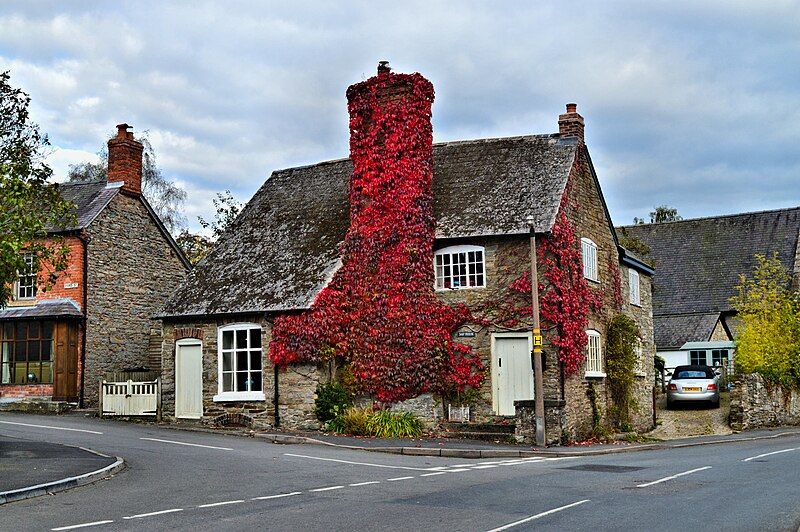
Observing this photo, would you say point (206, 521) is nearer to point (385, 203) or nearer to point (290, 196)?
point (385, 203)

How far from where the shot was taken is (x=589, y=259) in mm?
28422

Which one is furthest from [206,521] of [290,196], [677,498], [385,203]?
[290,196]

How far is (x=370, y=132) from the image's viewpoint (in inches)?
1097

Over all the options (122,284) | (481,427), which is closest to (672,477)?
(481,427)

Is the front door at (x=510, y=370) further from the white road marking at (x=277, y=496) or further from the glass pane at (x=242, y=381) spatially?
the white road marking at (x=277, y=496)

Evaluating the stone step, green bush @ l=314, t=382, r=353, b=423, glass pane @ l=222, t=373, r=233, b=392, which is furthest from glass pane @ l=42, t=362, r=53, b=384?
the stone step

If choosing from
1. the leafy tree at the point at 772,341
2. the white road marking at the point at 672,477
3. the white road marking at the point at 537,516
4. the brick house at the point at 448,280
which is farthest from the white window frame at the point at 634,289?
the white road marking at the point at 537,516

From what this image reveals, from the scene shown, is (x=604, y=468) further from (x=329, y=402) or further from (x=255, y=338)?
(x=255, y=338)

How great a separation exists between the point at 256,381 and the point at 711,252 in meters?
28.7

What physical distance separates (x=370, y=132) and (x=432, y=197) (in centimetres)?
275

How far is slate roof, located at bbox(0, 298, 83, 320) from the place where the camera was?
104 feet

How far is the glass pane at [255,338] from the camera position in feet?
89.4

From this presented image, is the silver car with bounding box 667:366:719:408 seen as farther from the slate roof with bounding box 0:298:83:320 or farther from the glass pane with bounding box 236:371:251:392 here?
the slate roof with bounding box 0:298:83:320

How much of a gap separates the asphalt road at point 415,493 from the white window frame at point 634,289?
11.1 metres
